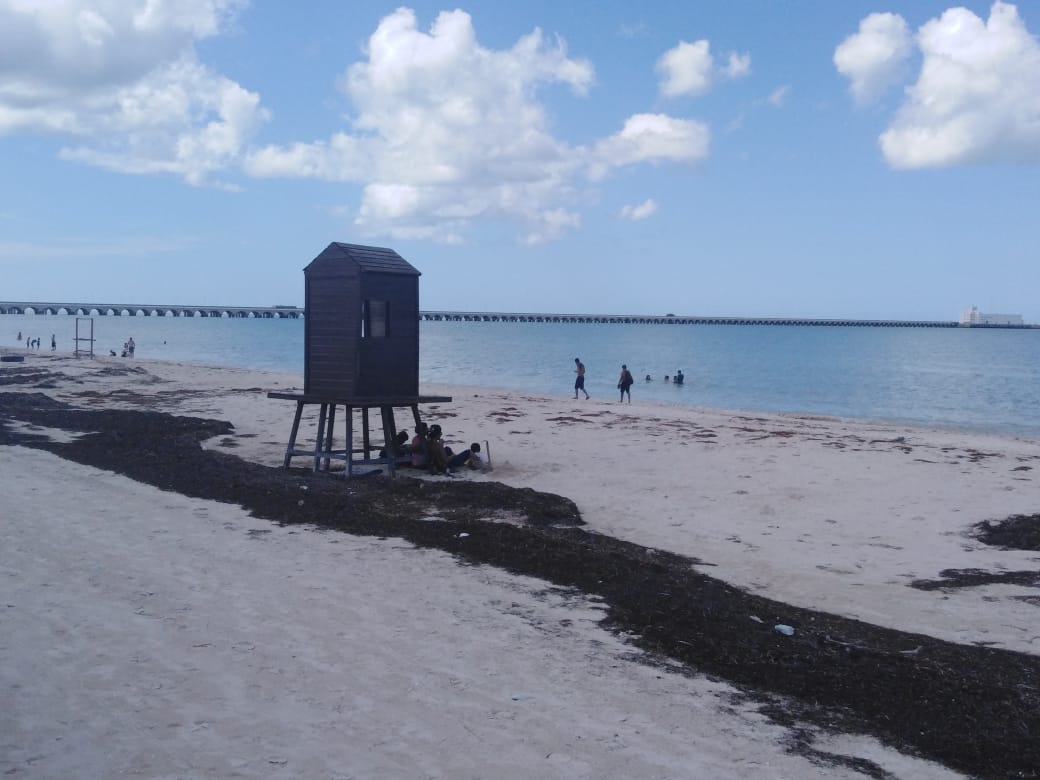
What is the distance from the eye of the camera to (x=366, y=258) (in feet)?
43.0

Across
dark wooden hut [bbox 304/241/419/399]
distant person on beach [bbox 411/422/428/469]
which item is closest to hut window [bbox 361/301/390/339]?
dark wooden hut [bbox 304/241/419/399]

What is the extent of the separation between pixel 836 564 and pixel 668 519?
246cm

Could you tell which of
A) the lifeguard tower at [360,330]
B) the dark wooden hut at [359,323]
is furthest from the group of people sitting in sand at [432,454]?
the dark wooden hut at [359,323]

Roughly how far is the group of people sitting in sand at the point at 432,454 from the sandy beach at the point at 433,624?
14.5 inches

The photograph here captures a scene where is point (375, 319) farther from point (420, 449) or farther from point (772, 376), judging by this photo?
point (772, 376)

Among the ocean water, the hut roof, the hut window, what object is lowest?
the ocean water

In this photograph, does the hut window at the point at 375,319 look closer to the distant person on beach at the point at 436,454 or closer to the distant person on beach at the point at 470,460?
the distant person on beach at the point at 436,454

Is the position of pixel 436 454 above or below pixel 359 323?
below

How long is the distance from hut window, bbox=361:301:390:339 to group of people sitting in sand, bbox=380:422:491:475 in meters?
1.80

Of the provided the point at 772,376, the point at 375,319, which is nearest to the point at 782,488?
the point at 375,319

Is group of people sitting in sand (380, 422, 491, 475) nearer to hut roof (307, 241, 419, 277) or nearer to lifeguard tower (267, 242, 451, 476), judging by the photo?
lifeguard tower (267, 242, 451, 476)

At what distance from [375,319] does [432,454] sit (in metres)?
2.44

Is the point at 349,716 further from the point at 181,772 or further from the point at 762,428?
the point at 762,428

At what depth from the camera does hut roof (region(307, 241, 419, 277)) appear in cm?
1291
